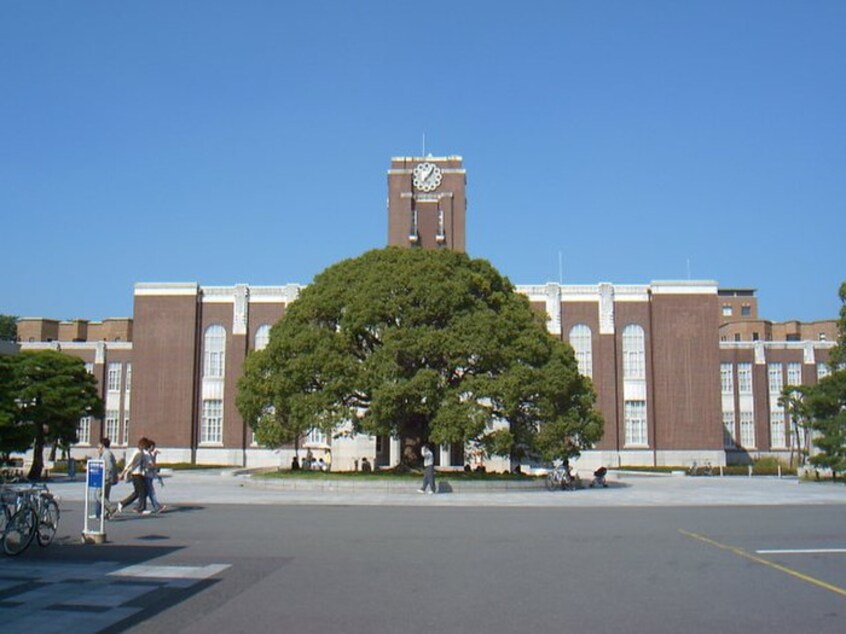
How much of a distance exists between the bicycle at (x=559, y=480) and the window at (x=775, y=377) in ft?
115

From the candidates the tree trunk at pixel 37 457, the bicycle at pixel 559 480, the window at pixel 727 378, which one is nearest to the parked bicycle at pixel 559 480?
the bicycle at pixel 559 480

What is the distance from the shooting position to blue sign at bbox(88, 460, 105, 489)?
13398mm

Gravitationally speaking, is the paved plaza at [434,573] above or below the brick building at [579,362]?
below

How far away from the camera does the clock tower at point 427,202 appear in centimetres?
5812

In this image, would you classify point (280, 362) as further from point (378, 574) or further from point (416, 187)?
point (416, 187)

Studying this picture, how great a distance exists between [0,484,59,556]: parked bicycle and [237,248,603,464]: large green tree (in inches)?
606

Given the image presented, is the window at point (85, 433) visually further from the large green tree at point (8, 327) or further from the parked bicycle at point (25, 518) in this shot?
the parked bicycle at point (25, 518)

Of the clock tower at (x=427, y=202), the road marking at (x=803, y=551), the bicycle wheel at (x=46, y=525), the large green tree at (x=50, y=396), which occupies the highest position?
the clock tower at (x=427, y=202)

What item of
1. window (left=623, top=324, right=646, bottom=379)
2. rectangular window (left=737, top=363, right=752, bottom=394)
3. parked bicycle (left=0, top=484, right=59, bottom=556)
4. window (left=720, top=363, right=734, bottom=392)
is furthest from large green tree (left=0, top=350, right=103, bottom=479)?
Answer: rectangular window (left=737, top=363, right=752, bottom=394)

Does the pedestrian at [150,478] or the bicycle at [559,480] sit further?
the bicycle at [559,480]

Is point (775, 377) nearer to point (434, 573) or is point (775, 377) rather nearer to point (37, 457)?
point (37, 457)

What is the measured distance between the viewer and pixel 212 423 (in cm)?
5416

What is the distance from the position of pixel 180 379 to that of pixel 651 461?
97.0 ft

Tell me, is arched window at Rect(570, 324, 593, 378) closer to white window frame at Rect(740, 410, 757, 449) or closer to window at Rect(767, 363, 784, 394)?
white window frame at Rect(740, 410, 757, 449)
